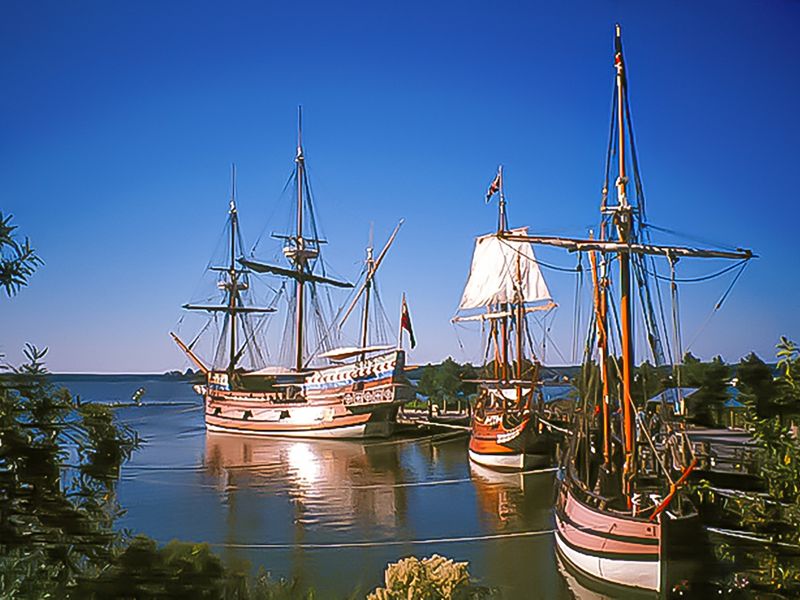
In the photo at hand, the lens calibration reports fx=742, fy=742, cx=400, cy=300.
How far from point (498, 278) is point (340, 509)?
7842 millimetres

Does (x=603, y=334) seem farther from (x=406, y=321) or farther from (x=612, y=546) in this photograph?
(x=406, y=321)

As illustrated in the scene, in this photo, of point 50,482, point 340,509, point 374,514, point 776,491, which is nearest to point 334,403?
point 340,509

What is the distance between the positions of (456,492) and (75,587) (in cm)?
807

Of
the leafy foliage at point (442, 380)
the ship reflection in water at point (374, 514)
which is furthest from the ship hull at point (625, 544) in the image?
the leafy foliage at point (442, 380)

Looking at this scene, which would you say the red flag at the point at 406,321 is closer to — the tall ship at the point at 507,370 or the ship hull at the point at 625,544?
the tall ship at the point at 507,370

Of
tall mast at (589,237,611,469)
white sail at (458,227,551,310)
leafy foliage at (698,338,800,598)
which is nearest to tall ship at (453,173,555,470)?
white sail at (458,227,551,310)

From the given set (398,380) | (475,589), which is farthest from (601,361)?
(398,380)

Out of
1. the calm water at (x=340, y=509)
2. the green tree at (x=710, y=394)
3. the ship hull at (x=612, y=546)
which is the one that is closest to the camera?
the ship hull at (x=612, y=546)

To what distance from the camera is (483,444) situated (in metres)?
11.9

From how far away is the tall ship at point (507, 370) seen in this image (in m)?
11.5

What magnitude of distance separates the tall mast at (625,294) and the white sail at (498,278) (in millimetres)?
9153

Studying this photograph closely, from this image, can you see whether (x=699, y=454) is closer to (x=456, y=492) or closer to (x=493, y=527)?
(x=493, y=527)

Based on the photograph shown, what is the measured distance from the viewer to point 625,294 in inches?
182

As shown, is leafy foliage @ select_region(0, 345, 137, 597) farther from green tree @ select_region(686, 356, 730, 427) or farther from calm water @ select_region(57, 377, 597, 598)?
green tree @ select_region(686, 356, 730, 427)
